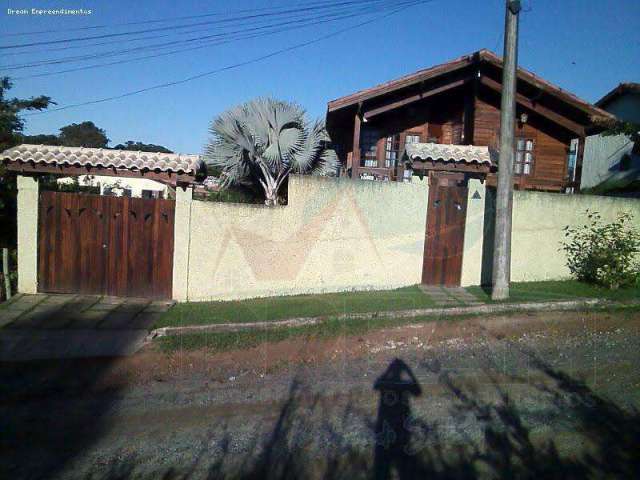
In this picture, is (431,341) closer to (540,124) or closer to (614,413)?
(614,413)

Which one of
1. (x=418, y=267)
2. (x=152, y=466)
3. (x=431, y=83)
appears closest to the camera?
(x=152, y=466)

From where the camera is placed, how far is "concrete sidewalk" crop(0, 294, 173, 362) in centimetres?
580

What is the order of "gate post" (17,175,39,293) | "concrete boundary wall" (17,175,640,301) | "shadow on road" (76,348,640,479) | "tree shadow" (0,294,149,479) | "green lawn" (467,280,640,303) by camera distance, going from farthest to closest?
"concrete boundary wall" (17,175,640,301)
"gate post" (17,175,39,293)
"green lawn" (467,280,640,303)
"tree shadow" (0,294,149,479)
"shadow on road" (76,348,640,479)

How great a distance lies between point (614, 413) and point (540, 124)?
10.4 meters

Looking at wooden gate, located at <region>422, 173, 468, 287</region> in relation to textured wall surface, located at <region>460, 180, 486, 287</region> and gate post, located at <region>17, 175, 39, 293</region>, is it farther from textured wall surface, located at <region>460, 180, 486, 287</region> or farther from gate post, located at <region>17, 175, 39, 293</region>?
gate post, located at <region>17, 175, 39, 293</region>

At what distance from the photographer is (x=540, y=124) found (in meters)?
13.0

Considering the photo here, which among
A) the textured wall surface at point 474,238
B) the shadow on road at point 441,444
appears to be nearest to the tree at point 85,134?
the textured wall surface at point 474,238

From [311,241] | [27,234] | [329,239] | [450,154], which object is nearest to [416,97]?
[450,154]

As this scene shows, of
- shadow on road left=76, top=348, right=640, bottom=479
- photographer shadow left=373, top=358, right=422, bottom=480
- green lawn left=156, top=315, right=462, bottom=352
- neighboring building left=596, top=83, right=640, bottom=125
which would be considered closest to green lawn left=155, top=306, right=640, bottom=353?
green lawn left=156, top=315, right=462, bottom=352

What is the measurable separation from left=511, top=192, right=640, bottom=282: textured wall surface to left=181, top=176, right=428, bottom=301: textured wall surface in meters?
1.73

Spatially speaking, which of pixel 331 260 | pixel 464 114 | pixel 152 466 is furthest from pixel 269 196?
pixel 152 466

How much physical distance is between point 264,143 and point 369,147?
3173 mm

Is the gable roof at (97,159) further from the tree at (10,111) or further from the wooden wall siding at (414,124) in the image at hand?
the wooden wall siding at (414,124)

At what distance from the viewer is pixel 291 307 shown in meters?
7.20
